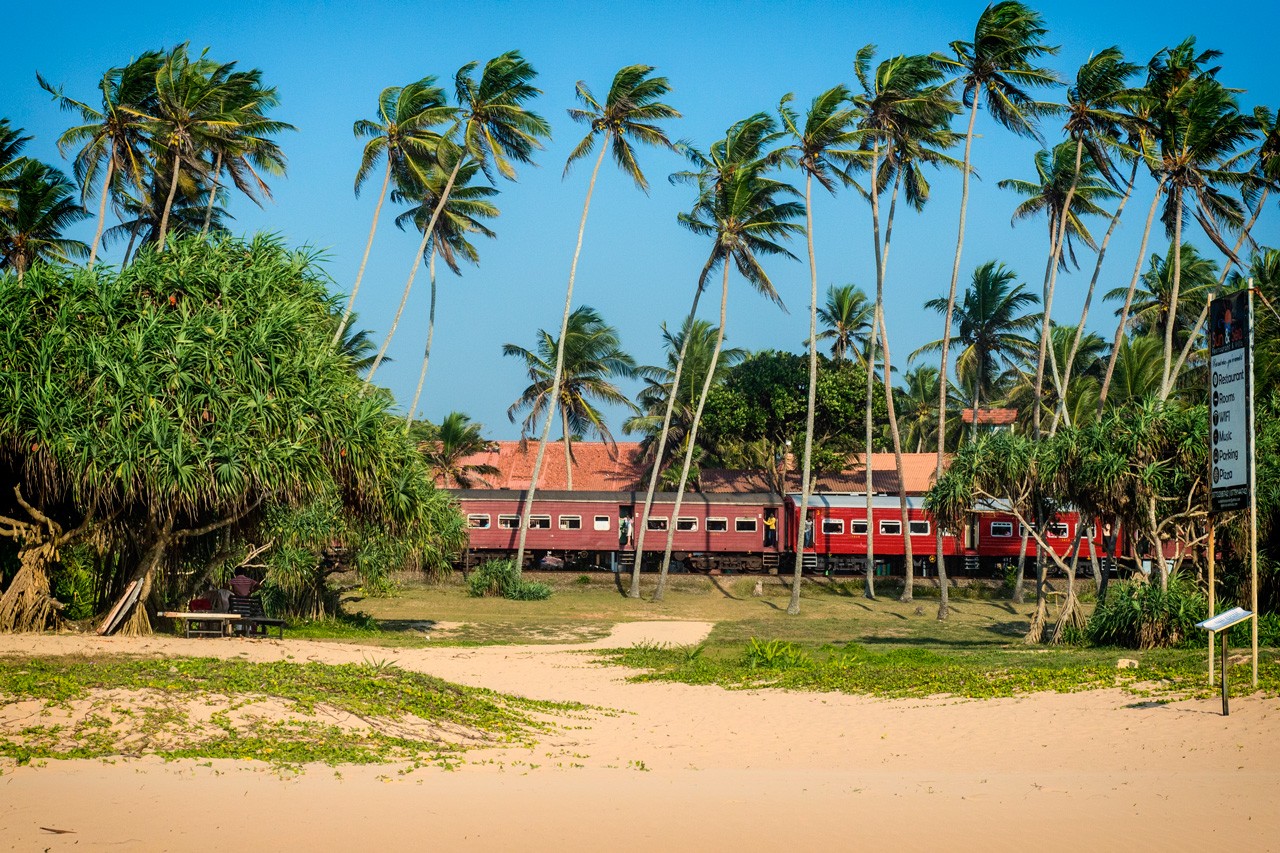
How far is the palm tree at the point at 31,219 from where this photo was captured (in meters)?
28.8

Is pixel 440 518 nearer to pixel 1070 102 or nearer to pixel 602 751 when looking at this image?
pixel 602 751

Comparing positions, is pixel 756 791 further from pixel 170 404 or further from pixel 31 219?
pixel 31 219

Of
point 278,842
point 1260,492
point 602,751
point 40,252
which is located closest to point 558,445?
point 40,252

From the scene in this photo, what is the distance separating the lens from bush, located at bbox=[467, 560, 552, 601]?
35.6 m

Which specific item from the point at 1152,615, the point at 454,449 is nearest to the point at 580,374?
the point at 454,449

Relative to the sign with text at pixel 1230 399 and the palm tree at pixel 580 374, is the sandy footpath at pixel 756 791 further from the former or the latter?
the palm tree at pixel 580 374

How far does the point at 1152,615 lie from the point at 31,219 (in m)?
27.9

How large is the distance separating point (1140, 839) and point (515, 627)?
21.1m

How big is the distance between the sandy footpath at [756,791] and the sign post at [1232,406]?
2974 mm

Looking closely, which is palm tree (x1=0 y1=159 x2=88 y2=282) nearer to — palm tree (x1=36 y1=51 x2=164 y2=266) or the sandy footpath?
palm tree (x1=36 y1=51 x2=164 y2=266)

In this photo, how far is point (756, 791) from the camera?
8.24 meters

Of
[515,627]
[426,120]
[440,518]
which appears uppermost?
[426,120]

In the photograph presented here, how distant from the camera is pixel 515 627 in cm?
2686

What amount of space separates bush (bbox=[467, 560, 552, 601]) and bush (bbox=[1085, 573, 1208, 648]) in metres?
19.4
